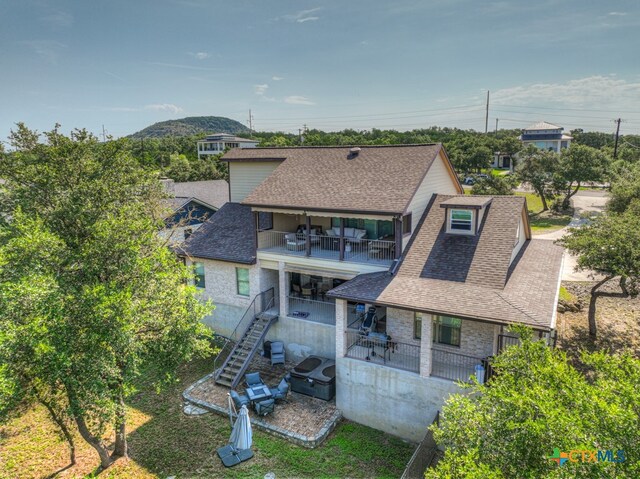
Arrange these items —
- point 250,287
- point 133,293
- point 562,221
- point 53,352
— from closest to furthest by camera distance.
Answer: point 53,352
point 133,293
point 250,287
point 562,221

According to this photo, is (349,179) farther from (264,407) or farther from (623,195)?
(623,195)

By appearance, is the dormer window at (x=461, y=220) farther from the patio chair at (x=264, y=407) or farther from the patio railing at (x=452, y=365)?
the patio chair at (x=264, y=407)

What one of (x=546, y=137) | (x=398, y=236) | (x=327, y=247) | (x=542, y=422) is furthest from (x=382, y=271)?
(x=546, y=137)

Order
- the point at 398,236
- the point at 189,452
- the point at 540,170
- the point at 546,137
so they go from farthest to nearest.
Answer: the point at 546,137 < the point at 540,170 < the point at 398,236 < the point at 189,452

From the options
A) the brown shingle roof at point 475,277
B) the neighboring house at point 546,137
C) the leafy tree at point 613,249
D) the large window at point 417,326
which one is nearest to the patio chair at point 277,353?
the brown shingle roof at point 475,277

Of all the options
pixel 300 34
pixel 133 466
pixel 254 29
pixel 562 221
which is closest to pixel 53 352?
pixel 133 466

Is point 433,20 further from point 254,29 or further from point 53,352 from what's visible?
point 53,352
